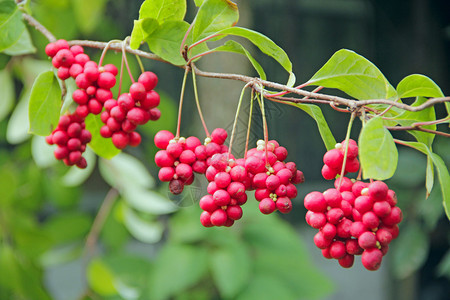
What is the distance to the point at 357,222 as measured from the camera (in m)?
0.49

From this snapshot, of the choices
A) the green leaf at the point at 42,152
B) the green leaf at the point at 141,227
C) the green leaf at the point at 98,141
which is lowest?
the green leaf at the point at 141,227

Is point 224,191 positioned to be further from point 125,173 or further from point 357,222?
point 125,173

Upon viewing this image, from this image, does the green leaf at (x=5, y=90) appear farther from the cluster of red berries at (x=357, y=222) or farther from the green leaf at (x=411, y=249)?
the green leaf at (x=411, y=249)

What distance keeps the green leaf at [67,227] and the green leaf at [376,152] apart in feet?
4.00

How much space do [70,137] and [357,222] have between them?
405 millimetres

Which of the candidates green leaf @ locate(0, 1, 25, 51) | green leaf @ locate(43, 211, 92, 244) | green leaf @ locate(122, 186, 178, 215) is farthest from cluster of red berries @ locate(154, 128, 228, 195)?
green leaf @ locate(43, 211, 92, 244)

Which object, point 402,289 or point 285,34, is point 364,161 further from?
point 402,289

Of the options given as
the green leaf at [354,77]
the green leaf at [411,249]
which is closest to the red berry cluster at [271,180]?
the green leaf at [354,77]

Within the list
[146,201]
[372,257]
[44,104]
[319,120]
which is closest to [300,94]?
[319,120]

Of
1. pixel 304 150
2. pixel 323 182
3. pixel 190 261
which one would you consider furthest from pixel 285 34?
pixel 190 261

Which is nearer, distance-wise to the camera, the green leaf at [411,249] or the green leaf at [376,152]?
the green leaf at [376,152]

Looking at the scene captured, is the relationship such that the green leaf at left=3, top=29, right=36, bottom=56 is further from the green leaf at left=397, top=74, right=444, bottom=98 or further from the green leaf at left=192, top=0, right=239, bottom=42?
the green leaf at left=397, top=74, right=444, bottom=98

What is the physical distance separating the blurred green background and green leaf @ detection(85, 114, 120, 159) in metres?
0.16

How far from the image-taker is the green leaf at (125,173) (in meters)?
1.28
